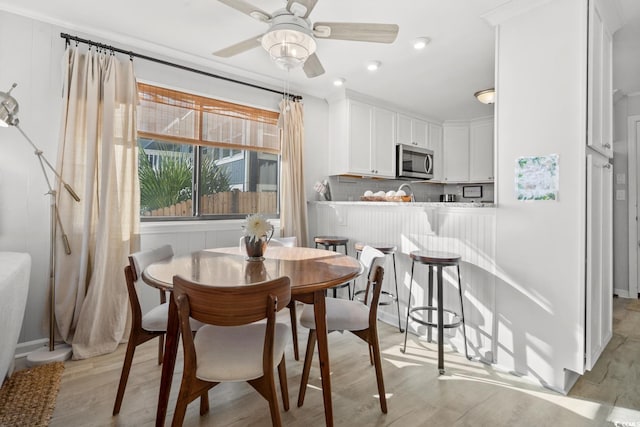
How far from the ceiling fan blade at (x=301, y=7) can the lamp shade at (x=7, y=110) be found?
1834mm

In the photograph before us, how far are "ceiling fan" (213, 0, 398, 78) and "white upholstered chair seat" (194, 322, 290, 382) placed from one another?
1543 mm

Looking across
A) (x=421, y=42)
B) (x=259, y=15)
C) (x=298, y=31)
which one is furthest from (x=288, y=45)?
(x=421, y=42)

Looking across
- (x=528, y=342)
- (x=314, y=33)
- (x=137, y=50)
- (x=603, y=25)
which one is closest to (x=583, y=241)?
(x=528, y=342)

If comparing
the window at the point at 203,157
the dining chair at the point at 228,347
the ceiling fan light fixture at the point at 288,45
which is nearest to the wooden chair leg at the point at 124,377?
the dining chair at the point at 228,347

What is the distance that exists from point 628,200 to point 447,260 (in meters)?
3.48

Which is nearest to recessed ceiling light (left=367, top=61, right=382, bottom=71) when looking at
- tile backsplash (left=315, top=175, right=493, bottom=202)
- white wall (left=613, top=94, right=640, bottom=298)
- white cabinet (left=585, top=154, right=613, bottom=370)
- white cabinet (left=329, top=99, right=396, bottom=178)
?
white cabinet (left=329, top=99, right=396, bottom=178)

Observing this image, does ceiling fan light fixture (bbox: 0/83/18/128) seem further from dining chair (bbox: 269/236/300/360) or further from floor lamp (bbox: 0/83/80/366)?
dining chair (bbox: 269/236/300/360)

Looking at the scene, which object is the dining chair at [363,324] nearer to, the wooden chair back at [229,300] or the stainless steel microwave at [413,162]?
the wooden chair back at [229,300]

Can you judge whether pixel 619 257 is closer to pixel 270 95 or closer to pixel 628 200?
pixel 628 200

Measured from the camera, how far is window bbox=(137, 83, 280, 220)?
3031 mm

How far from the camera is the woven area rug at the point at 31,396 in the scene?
66.0 inches

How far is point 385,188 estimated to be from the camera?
5012mm

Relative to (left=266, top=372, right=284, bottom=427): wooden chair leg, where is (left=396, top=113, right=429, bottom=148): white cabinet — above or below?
above

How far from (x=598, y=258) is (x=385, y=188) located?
3.06m
